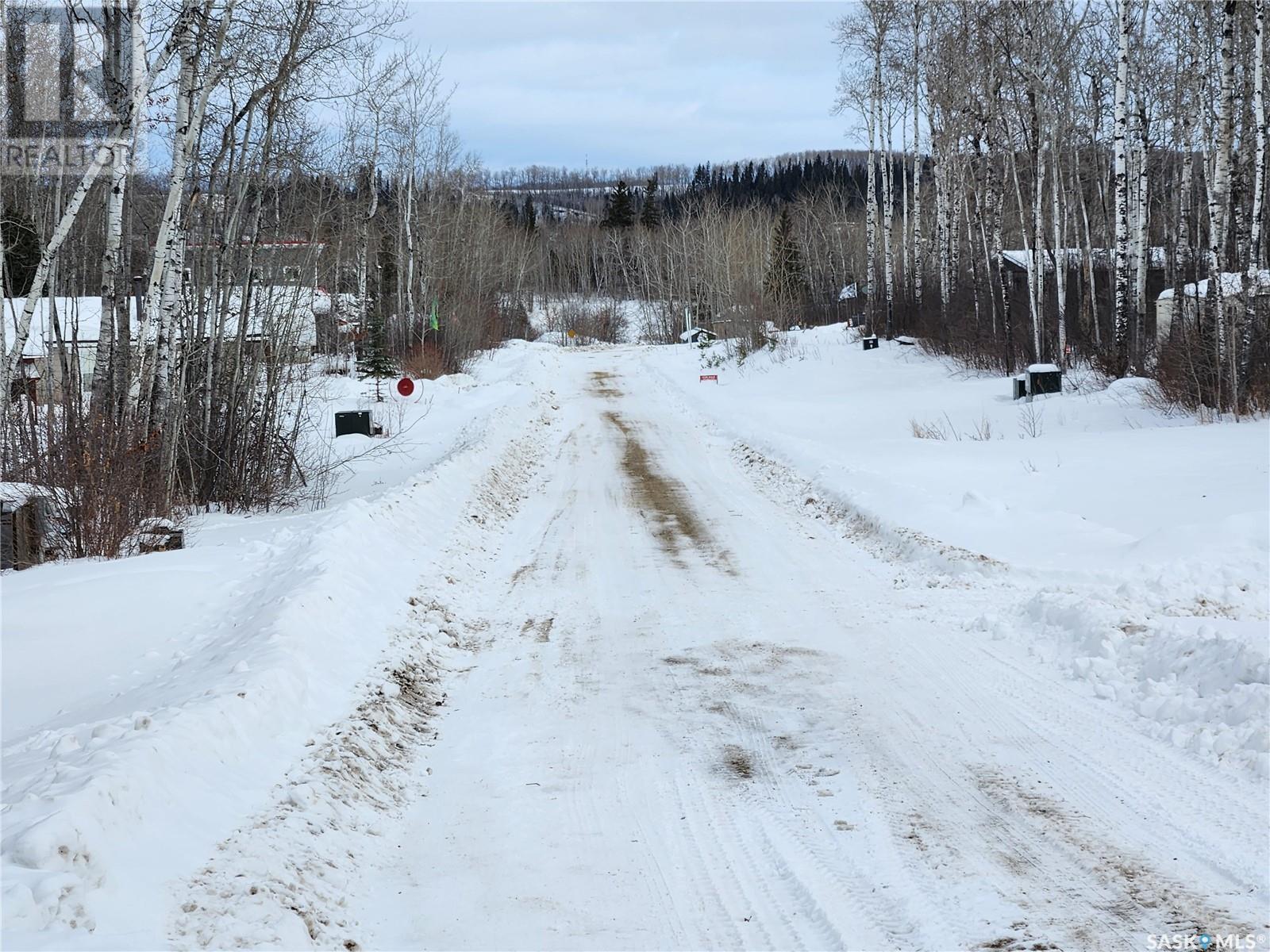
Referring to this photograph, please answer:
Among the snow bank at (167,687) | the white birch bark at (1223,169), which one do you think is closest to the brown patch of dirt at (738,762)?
the snow bank at (167,687)

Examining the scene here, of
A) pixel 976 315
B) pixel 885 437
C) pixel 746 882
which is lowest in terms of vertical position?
pixel 746 882

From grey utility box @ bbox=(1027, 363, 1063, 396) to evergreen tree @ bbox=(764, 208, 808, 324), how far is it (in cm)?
2177

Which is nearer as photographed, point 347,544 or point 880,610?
point 880,610

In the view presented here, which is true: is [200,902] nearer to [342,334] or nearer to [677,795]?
[677,795]

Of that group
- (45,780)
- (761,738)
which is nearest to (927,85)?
(761,738)

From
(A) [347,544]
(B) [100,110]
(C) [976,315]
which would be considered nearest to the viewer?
(A) [347,544]

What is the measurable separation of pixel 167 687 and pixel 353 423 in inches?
537

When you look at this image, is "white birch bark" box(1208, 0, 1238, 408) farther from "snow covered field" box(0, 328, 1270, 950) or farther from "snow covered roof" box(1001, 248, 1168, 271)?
"snow covered roof" box(1001, 248, 1168, 271)

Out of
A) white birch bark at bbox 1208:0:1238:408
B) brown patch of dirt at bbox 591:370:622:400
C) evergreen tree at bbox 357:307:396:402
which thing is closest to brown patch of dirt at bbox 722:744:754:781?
white birch bark at bbox 1208:0:1238:408

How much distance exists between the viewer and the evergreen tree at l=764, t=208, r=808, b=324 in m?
43.7

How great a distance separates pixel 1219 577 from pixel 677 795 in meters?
5.33

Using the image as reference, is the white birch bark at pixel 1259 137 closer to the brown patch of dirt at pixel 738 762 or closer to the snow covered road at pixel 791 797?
the snow covered road at pixel 791 797

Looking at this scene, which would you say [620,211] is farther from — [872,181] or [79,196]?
[79,196]

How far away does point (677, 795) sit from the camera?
14.9 ft
